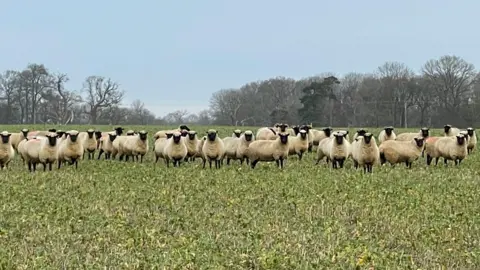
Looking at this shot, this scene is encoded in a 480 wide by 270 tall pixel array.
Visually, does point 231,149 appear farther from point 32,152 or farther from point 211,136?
point 32,152

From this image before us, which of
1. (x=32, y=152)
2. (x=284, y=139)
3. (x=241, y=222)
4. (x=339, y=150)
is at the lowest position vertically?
(x=241, y=222)

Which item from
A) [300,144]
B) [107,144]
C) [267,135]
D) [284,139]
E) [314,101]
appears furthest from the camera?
[314,101]

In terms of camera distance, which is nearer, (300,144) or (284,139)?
(284,139)

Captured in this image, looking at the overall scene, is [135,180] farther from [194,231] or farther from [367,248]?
[367,248]

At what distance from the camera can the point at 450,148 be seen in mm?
20312

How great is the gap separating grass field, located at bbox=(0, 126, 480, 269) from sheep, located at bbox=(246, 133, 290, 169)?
417 centimetres

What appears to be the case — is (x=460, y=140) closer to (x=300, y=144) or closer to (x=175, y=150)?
(x=300, y=144)

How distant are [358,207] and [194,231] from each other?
3.37m

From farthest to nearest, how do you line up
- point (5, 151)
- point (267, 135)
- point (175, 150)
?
point (267, 135) < point (175, 150) < point (5, 151)

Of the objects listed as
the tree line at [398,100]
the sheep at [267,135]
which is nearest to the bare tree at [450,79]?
the tree line at [398,100]

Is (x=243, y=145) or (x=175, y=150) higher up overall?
(x=243, y=145)

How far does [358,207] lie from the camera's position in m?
10.5

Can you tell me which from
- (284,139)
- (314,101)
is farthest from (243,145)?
(314,101)

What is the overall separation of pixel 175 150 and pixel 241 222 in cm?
1117
